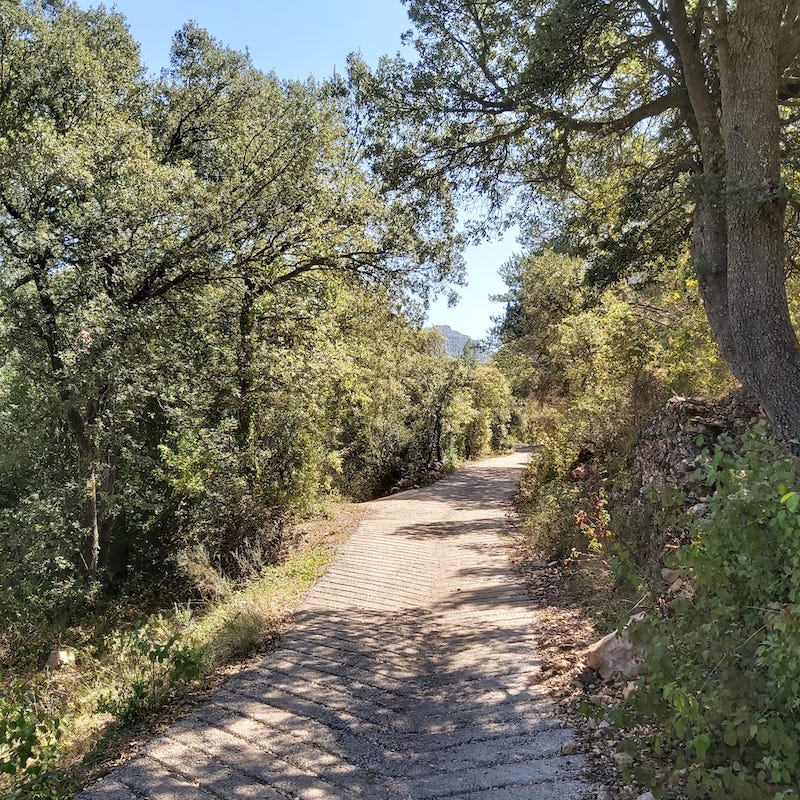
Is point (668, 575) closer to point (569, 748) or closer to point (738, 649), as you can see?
point (569, 748)

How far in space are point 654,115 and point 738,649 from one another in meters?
6.83

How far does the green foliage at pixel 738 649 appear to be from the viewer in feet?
6.40

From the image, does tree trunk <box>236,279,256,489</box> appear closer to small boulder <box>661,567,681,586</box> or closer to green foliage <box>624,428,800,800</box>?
small boulder <box>661,567,681,586</box>

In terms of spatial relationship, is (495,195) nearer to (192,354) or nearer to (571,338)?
(571,338)

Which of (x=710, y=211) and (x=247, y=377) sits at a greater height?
(x=710, y=211)

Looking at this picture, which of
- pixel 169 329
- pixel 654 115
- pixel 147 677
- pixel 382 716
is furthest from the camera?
pixel 169 329

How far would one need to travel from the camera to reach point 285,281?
405 inches

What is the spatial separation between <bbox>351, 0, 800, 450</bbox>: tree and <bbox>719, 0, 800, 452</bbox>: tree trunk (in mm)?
10

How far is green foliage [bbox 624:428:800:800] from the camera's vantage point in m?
1.95

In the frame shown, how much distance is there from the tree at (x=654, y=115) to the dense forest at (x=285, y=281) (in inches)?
1.3

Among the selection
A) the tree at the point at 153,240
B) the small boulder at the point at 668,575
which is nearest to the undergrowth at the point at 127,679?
the tree at the point at 153,240

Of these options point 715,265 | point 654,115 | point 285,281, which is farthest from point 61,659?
point 654,115

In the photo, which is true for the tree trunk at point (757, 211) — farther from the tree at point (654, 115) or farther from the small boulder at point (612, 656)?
the small boulder at point (612, 656)

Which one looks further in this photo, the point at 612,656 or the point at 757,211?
the point at 757,211
